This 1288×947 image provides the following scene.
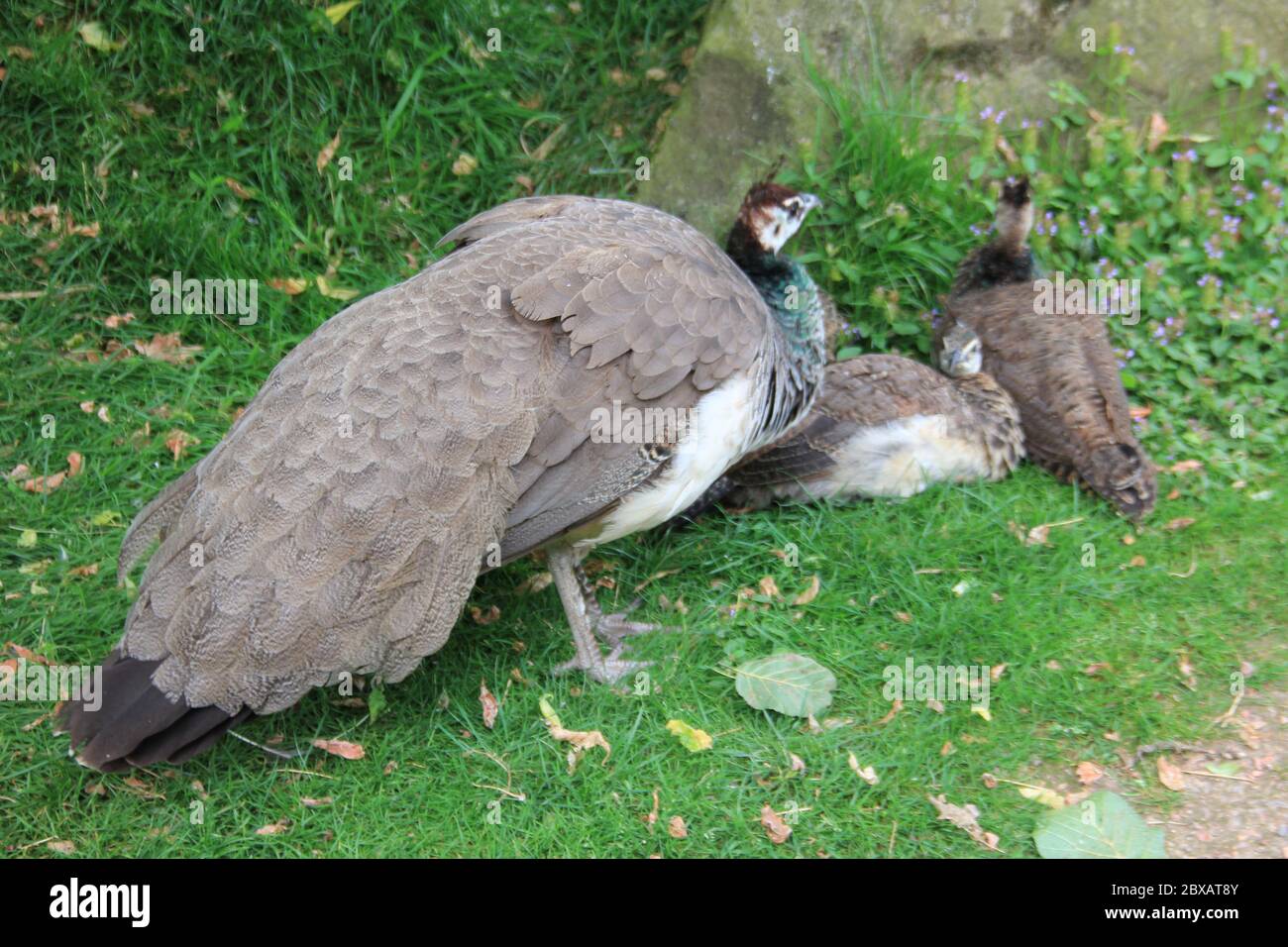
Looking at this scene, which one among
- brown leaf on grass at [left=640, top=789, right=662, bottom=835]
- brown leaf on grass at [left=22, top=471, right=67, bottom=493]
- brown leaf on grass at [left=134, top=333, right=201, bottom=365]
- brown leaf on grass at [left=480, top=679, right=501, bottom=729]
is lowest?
brown leaf on grass at [left=640, top=789, right=662, bottom=835]

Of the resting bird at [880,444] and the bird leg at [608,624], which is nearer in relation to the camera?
the bird leg at [608,624]

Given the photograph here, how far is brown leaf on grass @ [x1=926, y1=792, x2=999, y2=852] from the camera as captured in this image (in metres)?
3.58

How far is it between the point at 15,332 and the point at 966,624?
3779 millimetres

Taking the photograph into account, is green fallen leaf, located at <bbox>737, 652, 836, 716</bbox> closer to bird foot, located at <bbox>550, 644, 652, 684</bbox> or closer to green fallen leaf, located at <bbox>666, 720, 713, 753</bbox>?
green fallen leaf, located at <bbox>666, 720, 713, 753</bbox>

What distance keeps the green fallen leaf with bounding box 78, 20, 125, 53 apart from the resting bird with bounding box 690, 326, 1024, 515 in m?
3.21

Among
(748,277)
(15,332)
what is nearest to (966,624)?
(748,277)

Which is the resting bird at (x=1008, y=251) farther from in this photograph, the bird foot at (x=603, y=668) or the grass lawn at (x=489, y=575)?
the bird foot at (x=603, y=668)

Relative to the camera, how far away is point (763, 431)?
13.9 ft

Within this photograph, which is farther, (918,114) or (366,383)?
(918,114)

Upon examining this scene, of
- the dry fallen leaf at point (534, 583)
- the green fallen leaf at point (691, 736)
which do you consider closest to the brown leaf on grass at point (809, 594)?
the green fallen leaf at point (691, 736)

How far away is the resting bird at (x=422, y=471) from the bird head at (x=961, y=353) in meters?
1.19

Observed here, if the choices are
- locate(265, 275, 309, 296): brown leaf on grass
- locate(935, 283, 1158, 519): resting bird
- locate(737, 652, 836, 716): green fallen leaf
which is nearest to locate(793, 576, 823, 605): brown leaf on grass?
locate(737, 652, 836, 716): green fallen leaf

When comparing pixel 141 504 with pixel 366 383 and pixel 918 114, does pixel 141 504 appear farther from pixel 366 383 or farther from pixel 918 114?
pixel 918 114

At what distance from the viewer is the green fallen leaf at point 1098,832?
137 inches
